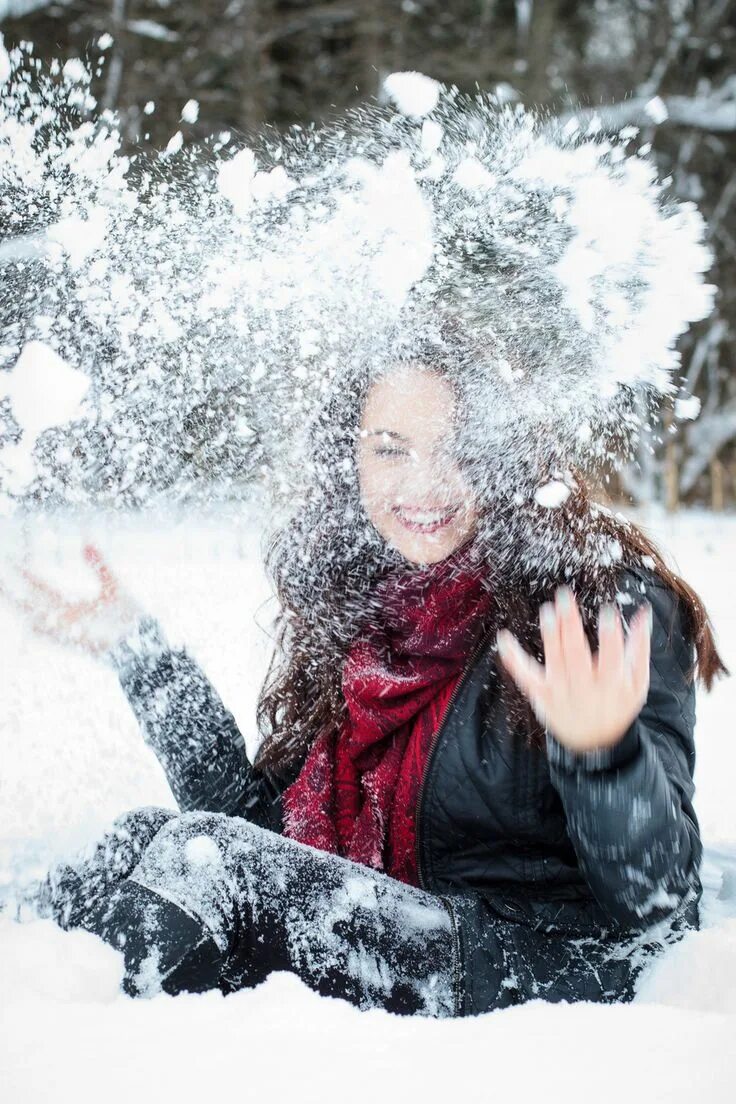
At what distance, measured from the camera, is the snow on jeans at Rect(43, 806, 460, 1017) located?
4.37 feet

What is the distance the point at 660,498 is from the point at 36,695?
7.30m

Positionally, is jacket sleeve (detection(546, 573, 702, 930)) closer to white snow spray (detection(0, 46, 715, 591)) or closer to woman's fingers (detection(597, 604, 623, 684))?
woman's fingers (detection(597, 604, 623, 684))

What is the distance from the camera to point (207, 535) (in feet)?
7.18

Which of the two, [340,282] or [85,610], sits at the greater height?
[340,282]

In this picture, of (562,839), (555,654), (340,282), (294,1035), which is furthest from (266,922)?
(340,282)

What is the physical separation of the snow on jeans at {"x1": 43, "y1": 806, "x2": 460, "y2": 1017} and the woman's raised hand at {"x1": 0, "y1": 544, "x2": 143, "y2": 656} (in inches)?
20.9

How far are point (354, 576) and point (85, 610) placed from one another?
1.83 feet

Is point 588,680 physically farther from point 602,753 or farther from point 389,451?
point 389,451

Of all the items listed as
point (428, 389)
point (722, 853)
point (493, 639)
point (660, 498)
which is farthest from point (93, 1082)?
point (660, 498)

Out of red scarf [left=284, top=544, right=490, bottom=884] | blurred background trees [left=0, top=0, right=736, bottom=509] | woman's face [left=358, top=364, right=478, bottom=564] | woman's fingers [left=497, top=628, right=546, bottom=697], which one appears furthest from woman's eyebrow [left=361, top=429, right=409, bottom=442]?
blurred background trees [left=0, top=0, right=736, bottom=509]

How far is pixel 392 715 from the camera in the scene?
1.63 m

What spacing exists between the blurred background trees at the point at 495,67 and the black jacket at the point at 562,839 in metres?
6.39

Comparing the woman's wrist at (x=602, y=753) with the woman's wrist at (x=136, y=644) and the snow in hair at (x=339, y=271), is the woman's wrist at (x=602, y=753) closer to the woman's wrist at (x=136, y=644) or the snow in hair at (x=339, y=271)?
the snow in hair at (x=339, y=271)

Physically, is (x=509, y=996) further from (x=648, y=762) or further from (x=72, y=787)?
(x=72, y=787)
